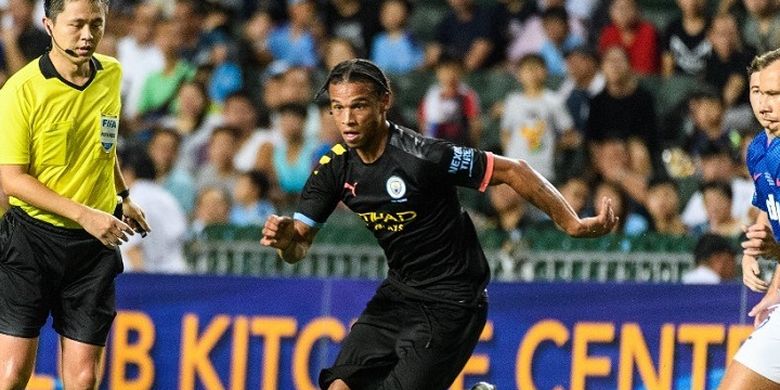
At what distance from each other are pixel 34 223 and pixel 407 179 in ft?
5.68

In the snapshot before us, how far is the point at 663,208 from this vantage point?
10.9 metres

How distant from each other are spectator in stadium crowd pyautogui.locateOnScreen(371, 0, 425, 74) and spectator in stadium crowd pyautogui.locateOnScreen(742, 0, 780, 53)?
2773 millimetres

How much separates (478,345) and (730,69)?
3.63 metres

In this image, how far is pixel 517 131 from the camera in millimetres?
12055

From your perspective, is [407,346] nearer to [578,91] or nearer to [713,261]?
[713,261]

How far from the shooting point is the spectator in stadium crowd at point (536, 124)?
11961 millimetres

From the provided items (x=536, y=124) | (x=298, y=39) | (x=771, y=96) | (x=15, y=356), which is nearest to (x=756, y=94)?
(x=771, y=96)

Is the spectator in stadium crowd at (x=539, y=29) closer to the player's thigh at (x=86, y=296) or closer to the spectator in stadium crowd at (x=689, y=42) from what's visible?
the spectator in stadium crowd at (x=689, y=42)

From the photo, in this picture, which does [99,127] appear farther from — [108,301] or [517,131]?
[517,131]

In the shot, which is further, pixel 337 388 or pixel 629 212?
pixel 629 212

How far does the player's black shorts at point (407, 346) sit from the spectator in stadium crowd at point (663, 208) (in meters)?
4.01

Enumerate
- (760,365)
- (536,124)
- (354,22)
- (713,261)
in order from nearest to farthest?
(760,365) → (713,261) → (536,124) → (354,22)

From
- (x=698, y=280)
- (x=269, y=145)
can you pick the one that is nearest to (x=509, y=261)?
(x=698, y=280)

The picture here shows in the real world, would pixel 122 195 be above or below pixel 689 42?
below
